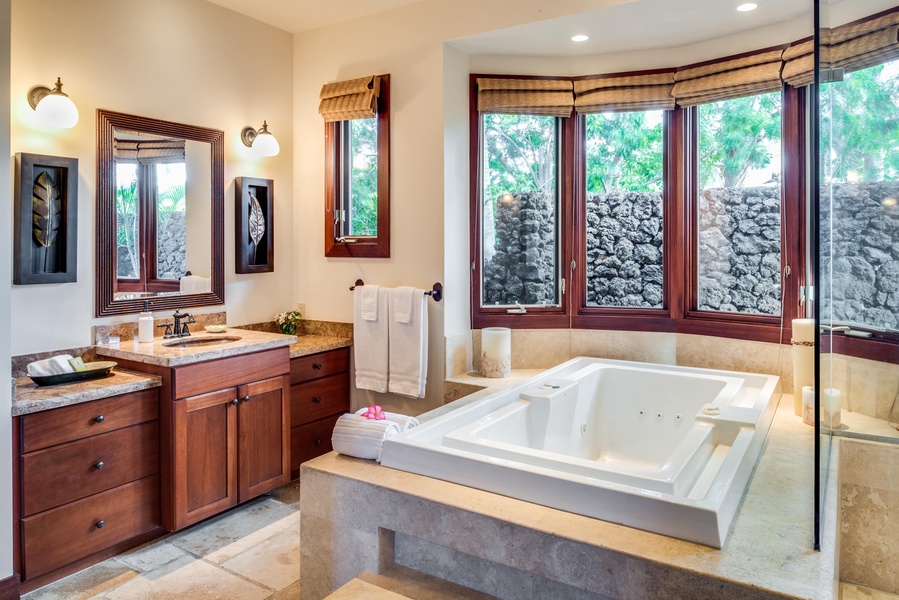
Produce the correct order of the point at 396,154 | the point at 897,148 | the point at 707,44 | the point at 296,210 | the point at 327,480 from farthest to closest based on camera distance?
1. the point at 296,210
2. the point at 396,154
3. the point at 707,44
4. the point at 327,480
5. the point at 897,148

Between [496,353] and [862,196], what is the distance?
7.12ft

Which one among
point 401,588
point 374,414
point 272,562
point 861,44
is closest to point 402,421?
point 374,414

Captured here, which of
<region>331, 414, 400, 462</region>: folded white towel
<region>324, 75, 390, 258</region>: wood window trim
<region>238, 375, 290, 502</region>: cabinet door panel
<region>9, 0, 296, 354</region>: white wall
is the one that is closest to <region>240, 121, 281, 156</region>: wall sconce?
<region>9, 0, 296, 354</region>: white wall

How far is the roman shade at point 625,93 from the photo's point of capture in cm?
340

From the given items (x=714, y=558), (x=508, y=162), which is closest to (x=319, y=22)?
(x=508, y=162)

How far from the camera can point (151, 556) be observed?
2678 millimetres

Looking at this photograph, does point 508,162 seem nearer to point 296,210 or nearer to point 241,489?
point 296,210

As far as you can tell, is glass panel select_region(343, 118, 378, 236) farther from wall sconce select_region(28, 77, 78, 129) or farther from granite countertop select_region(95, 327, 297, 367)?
wall sconce select_region(28, 77, 78, 129)

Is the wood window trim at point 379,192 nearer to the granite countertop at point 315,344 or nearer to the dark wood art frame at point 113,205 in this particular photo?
the granite countertop at point 315,344

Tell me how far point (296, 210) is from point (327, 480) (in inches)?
95.0

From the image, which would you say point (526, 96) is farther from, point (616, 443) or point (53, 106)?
point (53, 106)

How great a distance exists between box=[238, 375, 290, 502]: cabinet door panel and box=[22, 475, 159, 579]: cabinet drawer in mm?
441

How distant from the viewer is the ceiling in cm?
289

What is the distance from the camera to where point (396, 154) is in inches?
140
